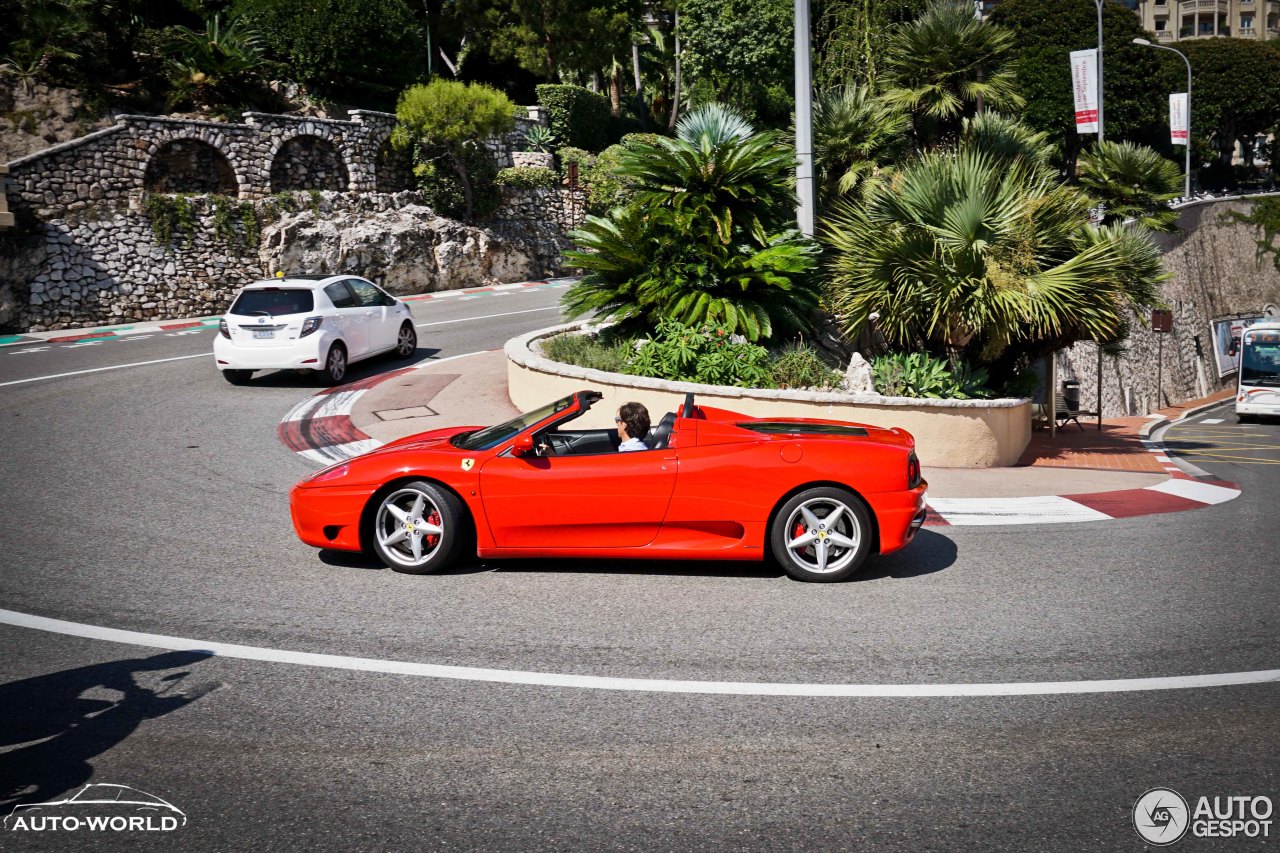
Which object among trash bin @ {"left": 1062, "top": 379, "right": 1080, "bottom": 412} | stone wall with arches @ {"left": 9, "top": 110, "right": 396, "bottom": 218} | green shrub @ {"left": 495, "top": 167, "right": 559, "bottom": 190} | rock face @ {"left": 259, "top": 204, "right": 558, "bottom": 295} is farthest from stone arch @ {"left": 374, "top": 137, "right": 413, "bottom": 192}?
trash bin @ {"left": 1062, "top": 379, "right": 1080, "bottom": 412}

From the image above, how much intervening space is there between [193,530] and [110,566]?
0.99 m

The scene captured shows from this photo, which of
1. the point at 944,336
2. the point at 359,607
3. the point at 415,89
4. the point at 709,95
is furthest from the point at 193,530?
the point at 709,95

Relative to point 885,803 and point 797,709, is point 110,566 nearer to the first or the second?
point 797,709

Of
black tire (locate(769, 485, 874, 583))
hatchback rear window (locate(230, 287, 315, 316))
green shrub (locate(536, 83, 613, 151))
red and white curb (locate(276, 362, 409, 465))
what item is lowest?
Answer: black tire (locate(769, 485, 874, 583))

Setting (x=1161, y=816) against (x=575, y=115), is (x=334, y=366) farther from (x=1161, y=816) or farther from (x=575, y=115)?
(x=575, y=115)

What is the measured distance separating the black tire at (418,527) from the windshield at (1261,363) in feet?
110

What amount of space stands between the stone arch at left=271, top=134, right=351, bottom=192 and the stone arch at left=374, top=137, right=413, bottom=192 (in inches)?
51.3

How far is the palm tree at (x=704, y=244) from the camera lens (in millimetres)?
14227

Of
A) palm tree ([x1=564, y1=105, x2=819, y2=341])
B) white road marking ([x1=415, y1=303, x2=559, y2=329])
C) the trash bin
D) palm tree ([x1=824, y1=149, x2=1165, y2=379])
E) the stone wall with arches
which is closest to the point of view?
palm tree ([x1=824, y1=149, x2=1165, y2=379])

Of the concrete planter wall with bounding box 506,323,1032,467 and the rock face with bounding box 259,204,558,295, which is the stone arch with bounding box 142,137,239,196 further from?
the concrete planter wall with bounding box 506,323,1032,467

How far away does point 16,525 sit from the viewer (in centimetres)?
878

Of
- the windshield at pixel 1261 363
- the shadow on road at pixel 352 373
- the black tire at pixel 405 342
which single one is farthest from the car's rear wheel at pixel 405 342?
the windshield at pixel 1261 363

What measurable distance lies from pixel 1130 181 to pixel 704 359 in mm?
31910

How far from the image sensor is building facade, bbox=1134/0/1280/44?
374ft
